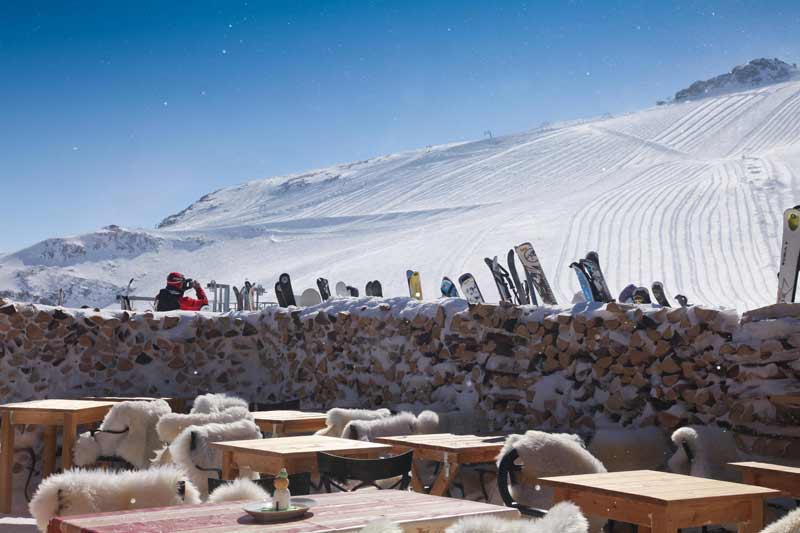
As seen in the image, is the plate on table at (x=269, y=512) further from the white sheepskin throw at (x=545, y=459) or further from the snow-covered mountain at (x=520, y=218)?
the snow-covered mountain at (x=520, y=218)

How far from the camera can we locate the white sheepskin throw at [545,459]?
13.9ft

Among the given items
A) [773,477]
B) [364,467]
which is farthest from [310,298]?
[773,477]

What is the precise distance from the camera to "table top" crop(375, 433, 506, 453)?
15.8 ft

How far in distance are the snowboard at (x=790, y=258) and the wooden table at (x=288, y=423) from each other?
10.5ft

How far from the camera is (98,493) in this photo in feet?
9.85

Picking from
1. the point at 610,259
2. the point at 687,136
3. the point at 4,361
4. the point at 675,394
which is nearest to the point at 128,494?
the point at 675,394

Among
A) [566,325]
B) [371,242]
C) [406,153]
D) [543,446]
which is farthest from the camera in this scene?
[406,153]

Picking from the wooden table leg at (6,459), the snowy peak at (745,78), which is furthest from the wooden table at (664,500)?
the snowy peak at (745,78)

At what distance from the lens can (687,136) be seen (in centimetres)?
5716

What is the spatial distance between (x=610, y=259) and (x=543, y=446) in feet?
78.3

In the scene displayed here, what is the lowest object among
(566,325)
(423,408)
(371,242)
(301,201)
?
(423,408)

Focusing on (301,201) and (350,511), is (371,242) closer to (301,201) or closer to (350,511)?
(301,201)

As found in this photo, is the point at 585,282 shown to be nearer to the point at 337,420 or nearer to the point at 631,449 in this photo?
the point at 631,449

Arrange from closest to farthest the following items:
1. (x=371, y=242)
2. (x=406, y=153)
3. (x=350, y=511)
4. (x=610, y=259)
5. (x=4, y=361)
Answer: (x=350, y=511) < (x=4, y=361) < (x=610, y=259) < (x=371, y=242) < (x=406, y=153)
